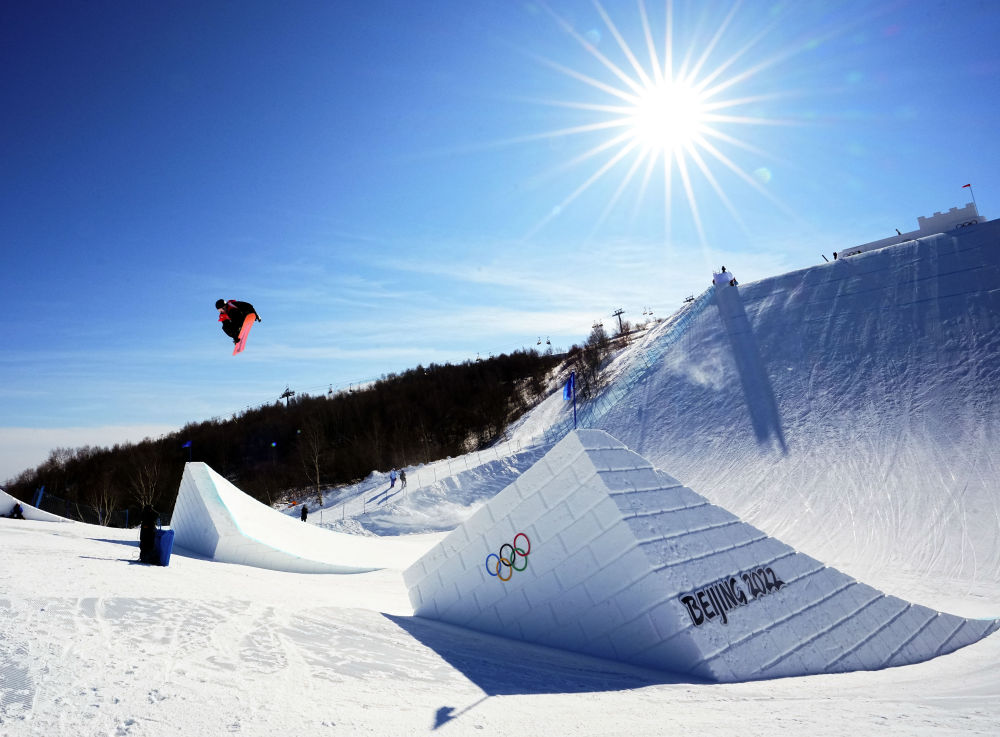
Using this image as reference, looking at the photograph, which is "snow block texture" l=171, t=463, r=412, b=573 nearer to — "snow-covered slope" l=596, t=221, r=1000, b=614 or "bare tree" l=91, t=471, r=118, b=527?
"snow-covered slope" l=596, t=221, r=1000, b=614

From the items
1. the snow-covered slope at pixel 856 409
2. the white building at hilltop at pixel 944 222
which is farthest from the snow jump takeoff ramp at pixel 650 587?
the white building at hilltop at pixel 944 222

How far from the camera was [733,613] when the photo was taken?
6352 mm

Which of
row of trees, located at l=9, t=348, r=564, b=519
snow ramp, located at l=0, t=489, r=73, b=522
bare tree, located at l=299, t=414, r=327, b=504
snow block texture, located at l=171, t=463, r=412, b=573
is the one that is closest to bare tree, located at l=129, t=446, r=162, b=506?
row of trees, located at l=9, t=348, r=564, b=519

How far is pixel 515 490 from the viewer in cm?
734

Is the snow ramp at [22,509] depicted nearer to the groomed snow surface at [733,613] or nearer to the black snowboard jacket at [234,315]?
the groomed snow surface at [733,613]

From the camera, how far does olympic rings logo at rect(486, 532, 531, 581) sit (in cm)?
711

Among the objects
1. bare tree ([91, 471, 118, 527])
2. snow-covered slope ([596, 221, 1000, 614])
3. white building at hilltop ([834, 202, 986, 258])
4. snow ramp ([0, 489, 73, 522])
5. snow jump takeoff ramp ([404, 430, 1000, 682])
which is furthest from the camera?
bare tree ([91, 471, 118, 527])

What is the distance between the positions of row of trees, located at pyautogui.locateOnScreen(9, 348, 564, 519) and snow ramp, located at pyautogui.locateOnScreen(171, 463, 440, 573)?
18.6 metres

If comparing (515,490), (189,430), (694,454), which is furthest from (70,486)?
(515,490)

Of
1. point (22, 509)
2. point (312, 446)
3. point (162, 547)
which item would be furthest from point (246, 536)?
point (312, 446)

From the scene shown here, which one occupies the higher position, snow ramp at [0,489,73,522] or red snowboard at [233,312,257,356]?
red snowboard at [233,312,257,356]

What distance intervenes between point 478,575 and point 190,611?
138 inches

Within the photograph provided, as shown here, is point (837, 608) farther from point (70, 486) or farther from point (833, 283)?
point (70, 486)

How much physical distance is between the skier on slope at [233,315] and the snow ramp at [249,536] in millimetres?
5611
